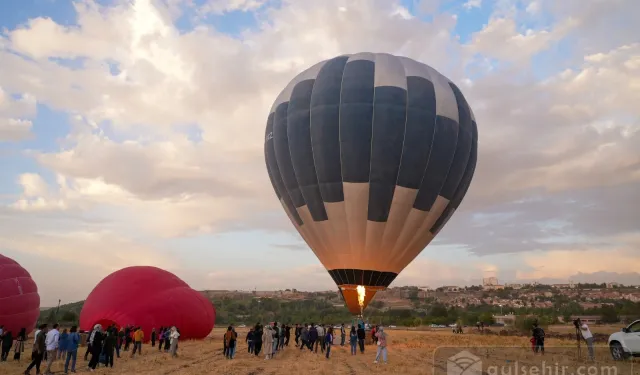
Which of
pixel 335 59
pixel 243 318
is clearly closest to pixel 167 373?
pixel 335 59

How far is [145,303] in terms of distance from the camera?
2133 centimetres

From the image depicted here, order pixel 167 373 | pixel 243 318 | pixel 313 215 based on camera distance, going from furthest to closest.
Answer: pixel 243 318
pixel 313 215
pixel 167 373

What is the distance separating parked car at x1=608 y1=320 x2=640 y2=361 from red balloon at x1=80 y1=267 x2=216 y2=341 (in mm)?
17271

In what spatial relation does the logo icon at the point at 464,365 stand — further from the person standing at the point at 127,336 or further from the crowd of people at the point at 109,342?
the person standing at the point at 127,336

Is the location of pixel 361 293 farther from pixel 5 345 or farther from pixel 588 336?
pixel 5 345

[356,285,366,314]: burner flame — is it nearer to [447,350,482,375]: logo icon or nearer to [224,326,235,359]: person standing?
[447,350,482,375]: logo icon

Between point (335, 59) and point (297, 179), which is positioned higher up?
point (335, 59)

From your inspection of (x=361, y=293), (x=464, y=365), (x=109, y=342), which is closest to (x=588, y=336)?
(x=464, y=365)

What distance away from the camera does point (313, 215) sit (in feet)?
67.3

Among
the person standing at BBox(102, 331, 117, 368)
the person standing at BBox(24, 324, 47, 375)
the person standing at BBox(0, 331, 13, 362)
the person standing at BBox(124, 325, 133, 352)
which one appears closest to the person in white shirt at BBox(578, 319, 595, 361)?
the person standing at BBox(102, 331, 117, 368)

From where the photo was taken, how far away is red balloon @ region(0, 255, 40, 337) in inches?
833

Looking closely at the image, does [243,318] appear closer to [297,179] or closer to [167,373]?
[297,179]

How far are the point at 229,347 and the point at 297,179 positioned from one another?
747 cm

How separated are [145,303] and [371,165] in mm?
11550
